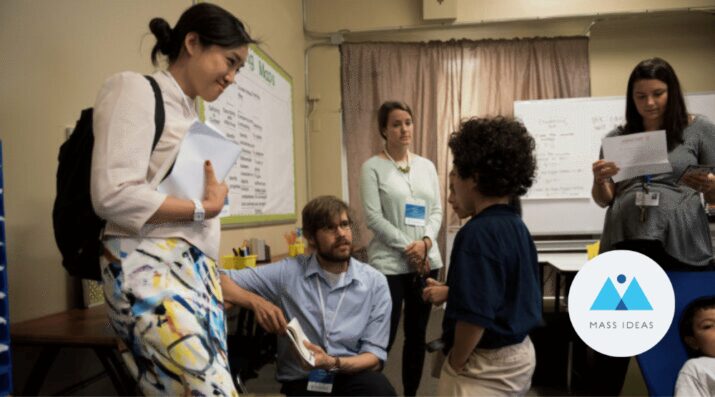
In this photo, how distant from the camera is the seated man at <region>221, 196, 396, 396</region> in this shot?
147cm

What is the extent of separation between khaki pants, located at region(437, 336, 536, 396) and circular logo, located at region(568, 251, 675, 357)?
14 cm

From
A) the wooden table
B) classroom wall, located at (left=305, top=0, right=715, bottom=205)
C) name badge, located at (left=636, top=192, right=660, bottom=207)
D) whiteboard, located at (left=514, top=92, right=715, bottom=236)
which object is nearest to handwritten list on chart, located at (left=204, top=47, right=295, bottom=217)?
classroom wall, located at (left=305, top=0, right=715, bottom=205)

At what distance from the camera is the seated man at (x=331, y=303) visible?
147cm

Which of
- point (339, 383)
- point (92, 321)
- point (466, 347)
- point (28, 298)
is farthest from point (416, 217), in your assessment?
point (28, 298)

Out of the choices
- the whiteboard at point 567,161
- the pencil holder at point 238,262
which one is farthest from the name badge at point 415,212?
the whiteboard at point 567,161

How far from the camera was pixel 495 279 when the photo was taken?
1021 mm

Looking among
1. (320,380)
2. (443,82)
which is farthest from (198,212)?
(443,82)

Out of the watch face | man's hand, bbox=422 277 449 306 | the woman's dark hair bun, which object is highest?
the woman's dark hair bun

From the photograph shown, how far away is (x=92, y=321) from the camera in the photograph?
1345 mm

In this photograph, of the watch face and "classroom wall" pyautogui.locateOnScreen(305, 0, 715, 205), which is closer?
the watch face

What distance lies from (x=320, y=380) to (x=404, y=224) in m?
0.89

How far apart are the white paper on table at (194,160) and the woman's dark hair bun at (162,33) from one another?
8.8 inches

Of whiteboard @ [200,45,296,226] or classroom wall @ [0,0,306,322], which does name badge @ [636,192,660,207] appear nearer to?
classroom wall @ [0,0,306,322]

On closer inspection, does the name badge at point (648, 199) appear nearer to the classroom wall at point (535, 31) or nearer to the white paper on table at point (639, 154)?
the white paper on table at point (639, 154)
